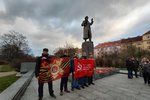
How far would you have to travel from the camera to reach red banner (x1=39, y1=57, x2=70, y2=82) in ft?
21.9

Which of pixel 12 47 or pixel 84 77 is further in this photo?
pixel 12 47

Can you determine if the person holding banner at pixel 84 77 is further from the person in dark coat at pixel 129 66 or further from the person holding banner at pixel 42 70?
the person in dark coat at pixel 129 66

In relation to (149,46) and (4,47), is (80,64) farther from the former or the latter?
(149,46)

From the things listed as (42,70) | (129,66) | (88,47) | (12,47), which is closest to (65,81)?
(42,70)

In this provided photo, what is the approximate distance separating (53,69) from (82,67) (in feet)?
7.31

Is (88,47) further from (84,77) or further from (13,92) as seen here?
(13,92)

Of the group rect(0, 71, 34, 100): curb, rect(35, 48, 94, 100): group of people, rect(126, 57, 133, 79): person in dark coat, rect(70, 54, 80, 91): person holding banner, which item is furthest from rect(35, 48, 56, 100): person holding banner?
rect(126, 57, 133, 79): person in dark coat

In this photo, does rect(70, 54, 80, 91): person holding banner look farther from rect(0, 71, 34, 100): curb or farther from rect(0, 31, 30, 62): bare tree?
rect(0, 31, 30, 62): bare tree

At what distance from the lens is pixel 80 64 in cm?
925

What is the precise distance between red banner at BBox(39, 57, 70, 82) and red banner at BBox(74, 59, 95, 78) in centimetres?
77

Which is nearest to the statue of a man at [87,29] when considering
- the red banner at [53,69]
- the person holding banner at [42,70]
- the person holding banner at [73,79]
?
the person holding banner at [73,79]

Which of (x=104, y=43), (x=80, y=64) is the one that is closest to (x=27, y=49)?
(x=80, y=64)

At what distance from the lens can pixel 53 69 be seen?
24.8ft

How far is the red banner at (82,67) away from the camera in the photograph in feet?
29.1
